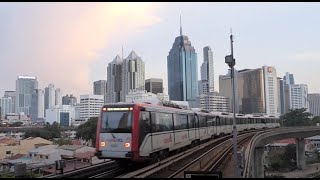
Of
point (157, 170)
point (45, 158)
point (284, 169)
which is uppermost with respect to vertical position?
point (157, 170)

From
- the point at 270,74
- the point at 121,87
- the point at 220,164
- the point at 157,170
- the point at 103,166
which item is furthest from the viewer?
the point at 121,87

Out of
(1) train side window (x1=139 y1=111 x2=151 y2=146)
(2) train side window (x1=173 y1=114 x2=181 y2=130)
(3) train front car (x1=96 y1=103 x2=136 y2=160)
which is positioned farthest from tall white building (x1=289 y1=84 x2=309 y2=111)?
(3) train front car (x1=96 y1=103 x2=136 y2=160)

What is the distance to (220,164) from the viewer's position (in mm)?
23172

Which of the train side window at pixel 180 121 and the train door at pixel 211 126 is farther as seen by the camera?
the train door at pixel 211 126

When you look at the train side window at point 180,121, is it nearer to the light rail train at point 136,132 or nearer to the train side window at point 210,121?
the light rail train at point 136,132

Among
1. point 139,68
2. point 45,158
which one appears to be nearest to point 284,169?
point 45,158

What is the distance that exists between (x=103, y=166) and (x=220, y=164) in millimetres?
7386

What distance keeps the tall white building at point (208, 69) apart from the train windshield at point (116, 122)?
123m

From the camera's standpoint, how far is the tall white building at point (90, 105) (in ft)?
603

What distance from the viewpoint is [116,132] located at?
17859 mm

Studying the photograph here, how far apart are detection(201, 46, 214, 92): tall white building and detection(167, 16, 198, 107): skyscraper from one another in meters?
4.42

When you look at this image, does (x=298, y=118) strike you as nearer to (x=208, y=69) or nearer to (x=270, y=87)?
(x=270, y=87)

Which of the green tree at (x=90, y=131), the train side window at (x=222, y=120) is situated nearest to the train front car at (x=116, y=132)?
the train side window at (x=222, y=120)

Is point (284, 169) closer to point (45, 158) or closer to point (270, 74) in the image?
point (270, 74)
